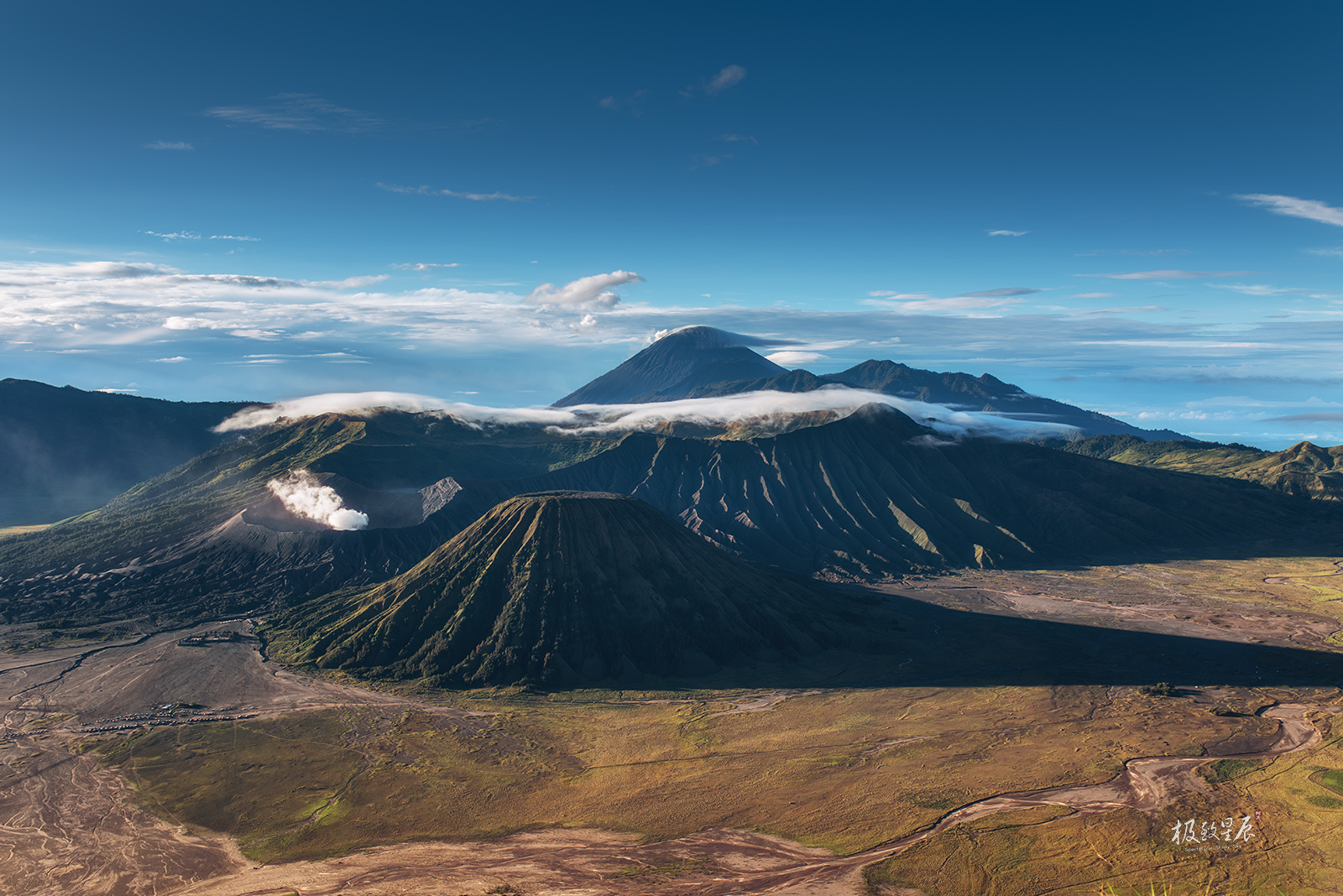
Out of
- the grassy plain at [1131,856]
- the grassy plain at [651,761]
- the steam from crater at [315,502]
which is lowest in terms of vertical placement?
the grassy plain at [651,761]

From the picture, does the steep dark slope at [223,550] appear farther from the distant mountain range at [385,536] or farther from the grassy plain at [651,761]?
the grassy plain at [651,761]

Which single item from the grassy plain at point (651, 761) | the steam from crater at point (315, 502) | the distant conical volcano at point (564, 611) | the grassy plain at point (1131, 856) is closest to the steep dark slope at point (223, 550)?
the steam from crater at point (315, 502)

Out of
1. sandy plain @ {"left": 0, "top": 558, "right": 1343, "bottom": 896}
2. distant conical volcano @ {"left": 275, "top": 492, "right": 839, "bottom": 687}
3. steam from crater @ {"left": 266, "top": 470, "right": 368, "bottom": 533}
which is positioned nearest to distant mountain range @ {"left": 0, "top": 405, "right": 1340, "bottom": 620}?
steam from crater @ {"left": 266, "top": 470, "right": 368, "bottom": 533}

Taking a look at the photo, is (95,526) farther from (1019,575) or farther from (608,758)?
(1019,575)

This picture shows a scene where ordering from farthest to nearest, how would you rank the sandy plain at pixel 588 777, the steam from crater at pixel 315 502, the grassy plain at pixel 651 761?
the steam from crater at pixel 315 502, the grassy plain at pixel 651 761, the sandy plain at pixel 588 777

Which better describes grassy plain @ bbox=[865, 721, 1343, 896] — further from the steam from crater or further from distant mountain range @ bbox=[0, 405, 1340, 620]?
the steam from crater

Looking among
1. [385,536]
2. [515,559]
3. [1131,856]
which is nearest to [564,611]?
[515,559]
